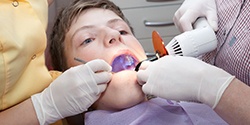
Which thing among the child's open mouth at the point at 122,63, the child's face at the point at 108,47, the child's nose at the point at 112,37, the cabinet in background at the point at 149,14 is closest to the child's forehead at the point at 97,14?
the child's face at the point at 108,47

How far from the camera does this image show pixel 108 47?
1187 millimetres

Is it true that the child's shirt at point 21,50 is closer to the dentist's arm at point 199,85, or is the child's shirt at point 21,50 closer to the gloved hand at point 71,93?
the gloved hand at point 71,93

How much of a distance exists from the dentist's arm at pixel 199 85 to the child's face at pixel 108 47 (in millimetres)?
72

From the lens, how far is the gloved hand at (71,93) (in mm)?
1044

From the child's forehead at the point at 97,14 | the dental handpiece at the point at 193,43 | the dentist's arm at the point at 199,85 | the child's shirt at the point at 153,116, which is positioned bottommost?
the child's shirt at the point at 153,116

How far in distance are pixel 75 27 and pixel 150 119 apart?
483 mm

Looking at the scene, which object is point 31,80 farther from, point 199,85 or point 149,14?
point 149,14

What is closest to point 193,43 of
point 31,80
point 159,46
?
point 159,46

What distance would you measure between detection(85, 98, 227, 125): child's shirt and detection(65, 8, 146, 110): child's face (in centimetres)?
3

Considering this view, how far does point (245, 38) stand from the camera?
44.1 inches

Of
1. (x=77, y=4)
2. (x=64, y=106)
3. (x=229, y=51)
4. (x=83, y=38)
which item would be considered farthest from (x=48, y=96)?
(x=229, y=51)

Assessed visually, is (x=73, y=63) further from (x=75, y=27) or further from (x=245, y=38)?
(x=245, y=38)

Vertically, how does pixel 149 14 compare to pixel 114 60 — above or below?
below

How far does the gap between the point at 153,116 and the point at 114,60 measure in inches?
9.6
